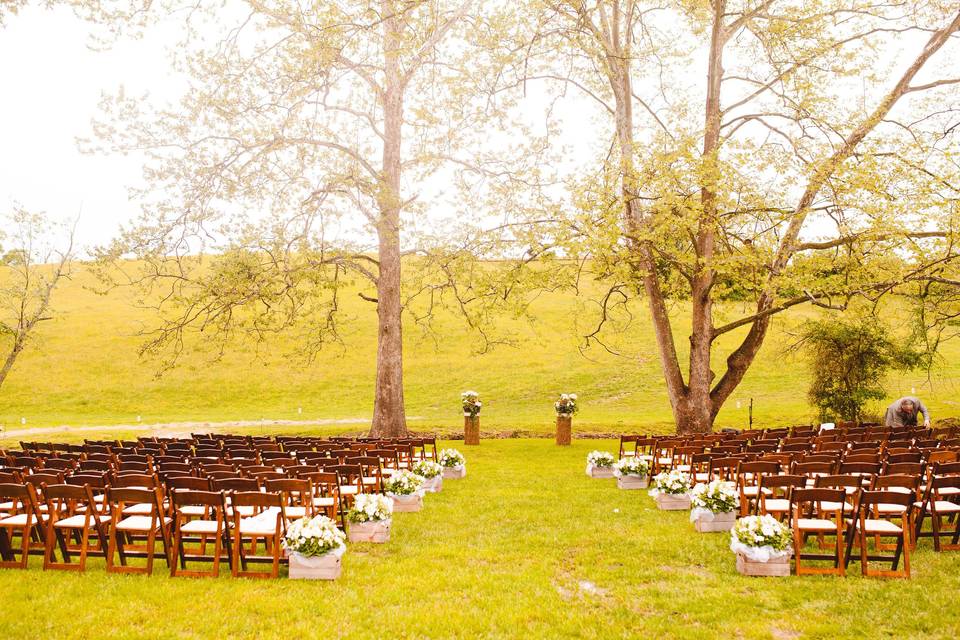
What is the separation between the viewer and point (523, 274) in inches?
870

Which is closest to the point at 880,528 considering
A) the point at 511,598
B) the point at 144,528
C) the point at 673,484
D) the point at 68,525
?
the point at 673,484

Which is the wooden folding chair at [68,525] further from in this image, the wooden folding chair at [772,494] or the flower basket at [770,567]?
the wooden folding chair at [772,494]

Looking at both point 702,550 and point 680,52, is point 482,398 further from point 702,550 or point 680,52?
point 702,550

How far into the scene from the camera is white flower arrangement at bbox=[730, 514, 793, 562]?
7.68m

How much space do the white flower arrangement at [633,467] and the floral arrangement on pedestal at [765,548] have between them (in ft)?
19.1

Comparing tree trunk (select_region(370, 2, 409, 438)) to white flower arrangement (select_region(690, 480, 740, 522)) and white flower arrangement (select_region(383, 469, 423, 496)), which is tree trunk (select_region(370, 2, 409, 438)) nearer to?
white flower arrangement (select_region(383, 469, 423, 496))

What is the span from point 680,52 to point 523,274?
9304 mm

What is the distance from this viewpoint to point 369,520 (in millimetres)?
9344

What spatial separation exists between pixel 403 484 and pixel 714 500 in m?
4.77

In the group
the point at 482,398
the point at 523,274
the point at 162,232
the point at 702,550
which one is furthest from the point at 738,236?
the point at 482,398

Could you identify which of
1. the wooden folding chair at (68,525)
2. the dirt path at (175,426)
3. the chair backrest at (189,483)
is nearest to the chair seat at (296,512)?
the chair backrest at (189,483)

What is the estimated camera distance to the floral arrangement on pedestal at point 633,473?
1372 centimetres

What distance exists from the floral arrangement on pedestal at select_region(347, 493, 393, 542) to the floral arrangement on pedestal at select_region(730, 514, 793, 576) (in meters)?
4.42

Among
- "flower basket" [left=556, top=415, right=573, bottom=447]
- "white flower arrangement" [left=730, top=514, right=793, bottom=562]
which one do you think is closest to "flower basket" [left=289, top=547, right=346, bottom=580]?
"white flower arrangement" [left=730, top=514, right=793, bottom=562]
